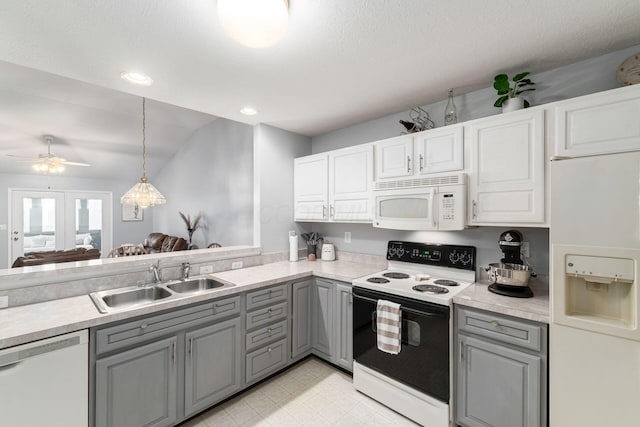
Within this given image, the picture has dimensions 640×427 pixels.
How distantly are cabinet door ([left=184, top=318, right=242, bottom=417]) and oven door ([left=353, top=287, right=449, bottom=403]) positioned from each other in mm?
1001

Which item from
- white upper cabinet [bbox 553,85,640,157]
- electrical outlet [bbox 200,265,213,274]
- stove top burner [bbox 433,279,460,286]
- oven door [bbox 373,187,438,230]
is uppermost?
white upper cabinet [bbox 553,85,640,157]

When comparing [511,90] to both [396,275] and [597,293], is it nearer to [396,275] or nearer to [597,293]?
[597,293]

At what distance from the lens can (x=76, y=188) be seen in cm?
634

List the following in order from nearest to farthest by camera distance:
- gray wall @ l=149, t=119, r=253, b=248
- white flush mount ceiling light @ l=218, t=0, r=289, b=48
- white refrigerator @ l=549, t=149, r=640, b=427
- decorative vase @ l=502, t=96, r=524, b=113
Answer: white flush mount ceiling light @ l=218, t=0, r=289, b=48, white refrigerator @ l=549, t=149, r=640, b=427, decorative vase @ l=502, t=96, r=524, b=113, gray wall @ l=149, t=119, r=253, b=248

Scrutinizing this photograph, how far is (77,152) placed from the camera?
5.35 metres

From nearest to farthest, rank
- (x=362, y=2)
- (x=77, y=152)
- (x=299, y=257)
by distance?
(x=362, y=2), (x=299, y=257), (x=77, y=152)

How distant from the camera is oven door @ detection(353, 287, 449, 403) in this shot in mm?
1757

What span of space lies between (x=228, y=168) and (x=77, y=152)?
342cm

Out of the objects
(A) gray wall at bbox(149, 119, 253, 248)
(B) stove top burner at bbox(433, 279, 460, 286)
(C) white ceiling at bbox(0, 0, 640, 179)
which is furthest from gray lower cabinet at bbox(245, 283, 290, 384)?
(A) gray wall at bbox(149, 119, 253, 248)

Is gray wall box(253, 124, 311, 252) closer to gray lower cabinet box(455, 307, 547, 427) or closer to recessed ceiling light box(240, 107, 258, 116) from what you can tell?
recessed ceiling light box(240, 107, 258, 116)

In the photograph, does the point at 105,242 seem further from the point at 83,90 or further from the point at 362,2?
the point at 362,2

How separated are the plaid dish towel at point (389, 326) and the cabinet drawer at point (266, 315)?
2.91 ft

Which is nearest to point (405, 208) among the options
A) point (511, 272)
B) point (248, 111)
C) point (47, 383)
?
point (511, 272)

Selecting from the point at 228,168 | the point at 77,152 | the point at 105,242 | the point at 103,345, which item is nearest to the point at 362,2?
the point at 103,345
